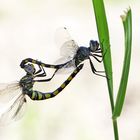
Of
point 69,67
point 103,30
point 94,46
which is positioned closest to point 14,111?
point 69,67

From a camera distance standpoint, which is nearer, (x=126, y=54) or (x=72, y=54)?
(x=126, y=54)

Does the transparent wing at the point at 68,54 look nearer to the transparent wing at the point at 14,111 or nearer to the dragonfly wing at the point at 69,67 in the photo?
the dragonfly wing at the point at 69,67

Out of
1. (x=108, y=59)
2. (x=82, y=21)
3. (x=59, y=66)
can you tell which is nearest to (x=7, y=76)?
(x=82, y=21)

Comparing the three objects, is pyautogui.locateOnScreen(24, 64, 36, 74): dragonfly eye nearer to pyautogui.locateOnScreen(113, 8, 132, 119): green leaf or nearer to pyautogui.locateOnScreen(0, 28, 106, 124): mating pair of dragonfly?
pyautogui.locateOnScreen(0, 28, 106, 124): mating pair of dragonfly

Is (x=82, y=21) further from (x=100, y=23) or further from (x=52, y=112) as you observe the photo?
(x=100, y=23)

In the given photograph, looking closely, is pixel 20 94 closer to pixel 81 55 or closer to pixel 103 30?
pixel 81 55

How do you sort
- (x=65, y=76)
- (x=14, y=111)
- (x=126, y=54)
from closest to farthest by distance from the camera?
(x=126, y=54), (x=14, y=111), (x=65, y=76)
